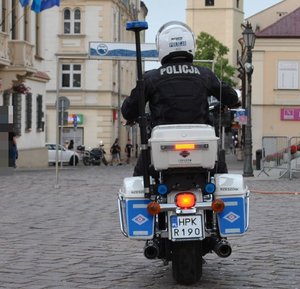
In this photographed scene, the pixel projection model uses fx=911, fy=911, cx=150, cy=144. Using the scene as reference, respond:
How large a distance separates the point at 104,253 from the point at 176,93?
286 centimetres

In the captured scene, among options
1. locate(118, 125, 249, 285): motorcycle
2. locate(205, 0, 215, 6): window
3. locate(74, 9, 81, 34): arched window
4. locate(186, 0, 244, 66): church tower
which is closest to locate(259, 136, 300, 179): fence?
locate(118, 125, 249, 285): motorcycle

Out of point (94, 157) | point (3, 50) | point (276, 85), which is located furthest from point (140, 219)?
point (94, 157)

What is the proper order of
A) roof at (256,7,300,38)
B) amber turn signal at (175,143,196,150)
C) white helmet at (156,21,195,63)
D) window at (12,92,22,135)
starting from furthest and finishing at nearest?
roof at (256,7,300,38) → window at (12,92,22,135) → white helmet at (156,21,195,63) → amber turn signal at (175,143,196,150)

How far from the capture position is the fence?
96.4ft

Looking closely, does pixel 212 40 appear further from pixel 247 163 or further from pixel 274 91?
pixel 247 163

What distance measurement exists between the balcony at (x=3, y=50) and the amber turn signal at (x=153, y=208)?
29.2 metres

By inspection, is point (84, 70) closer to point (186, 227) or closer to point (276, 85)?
point (276, 85)

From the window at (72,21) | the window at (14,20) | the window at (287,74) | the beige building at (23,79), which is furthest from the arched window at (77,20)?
the window at (14,20)

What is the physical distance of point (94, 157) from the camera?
57219mm

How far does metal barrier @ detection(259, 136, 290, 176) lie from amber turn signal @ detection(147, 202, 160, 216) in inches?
873

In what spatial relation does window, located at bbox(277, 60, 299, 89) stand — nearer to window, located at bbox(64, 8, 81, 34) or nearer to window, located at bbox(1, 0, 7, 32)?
window, located at bbox(64, 8, 81, 34)

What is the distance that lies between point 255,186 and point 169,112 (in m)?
17.8

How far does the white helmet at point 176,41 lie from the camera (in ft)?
26.0

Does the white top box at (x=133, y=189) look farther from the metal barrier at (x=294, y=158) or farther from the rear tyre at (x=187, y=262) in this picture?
the metal barrier at (x=294, y=158)
